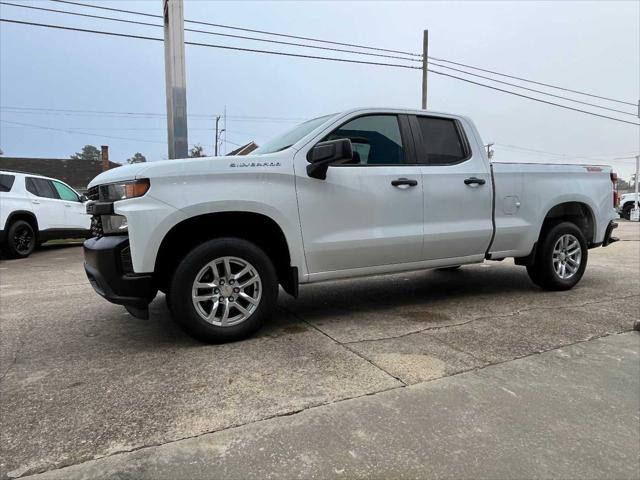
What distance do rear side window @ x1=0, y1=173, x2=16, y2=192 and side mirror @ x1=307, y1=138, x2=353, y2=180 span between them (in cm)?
857

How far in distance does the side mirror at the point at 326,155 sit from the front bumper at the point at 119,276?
1.54 m

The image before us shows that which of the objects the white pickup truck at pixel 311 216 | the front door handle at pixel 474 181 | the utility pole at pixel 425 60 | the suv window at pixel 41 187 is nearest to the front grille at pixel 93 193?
the white pickup truck at pixel 311 216

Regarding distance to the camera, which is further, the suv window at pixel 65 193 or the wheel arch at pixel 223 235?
the suv window at pixel 65 193

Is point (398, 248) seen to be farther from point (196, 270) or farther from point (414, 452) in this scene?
point (414, 452)

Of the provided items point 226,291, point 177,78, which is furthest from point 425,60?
point 226,291

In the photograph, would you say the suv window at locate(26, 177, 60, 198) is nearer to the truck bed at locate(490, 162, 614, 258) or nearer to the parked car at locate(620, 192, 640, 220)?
the truck bed at locate(490, 162, 614, 258)

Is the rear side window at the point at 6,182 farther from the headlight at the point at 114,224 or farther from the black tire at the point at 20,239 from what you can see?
the headlight at the point at 114,224

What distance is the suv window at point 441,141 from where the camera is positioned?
4.80 metres

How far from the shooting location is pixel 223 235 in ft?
12.8

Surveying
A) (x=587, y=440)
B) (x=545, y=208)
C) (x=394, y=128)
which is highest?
(x=394, y=128)

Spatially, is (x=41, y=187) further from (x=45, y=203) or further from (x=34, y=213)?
(x=34, y=213)

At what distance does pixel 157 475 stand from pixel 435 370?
1904 millimetres

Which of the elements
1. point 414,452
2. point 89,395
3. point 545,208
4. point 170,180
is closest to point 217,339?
point 89,395

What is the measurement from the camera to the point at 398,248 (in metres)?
4.51
